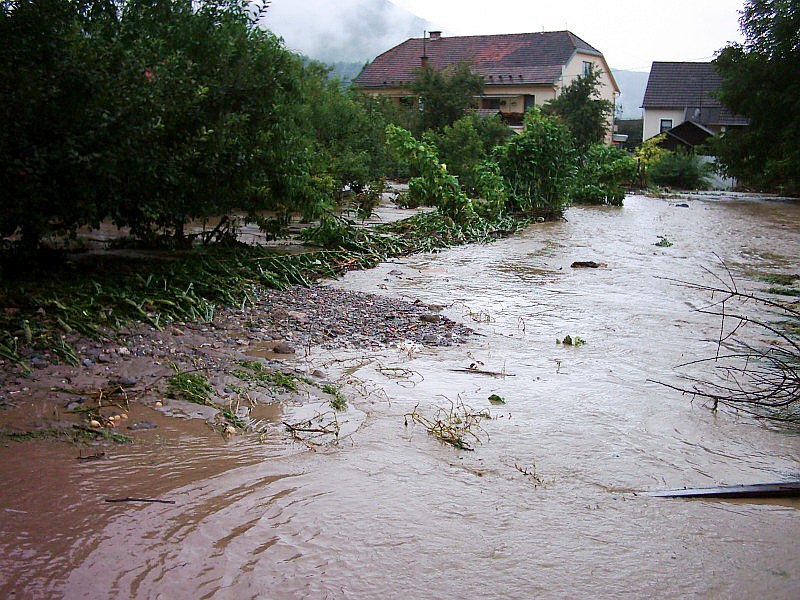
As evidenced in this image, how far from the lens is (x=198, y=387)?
565 centimetres

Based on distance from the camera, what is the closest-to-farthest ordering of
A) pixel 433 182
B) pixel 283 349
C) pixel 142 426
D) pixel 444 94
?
pixel 142 426 → pixel 283 349 → pixel 433 182 → pixel 444 94

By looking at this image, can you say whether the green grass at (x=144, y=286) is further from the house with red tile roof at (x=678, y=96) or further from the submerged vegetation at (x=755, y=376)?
the house with red tile roof at (x=678, y=96)

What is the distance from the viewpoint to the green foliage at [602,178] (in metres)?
25.7

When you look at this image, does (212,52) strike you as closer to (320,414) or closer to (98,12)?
(98,12)

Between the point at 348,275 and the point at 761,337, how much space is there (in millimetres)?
5361

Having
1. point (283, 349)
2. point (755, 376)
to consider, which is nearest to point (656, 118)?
point (755, 376)

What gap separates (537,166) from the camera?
1988 cm

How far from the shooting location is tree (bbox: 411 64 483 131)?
38938 mm

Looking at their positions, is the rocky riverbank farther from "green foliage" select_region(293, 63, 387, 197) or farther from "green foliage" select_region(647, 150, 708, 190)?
"green foliage" select_region(647, 150, 708, 190)

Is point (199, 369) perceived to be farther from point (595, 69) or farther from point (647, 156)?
point (595, 69)

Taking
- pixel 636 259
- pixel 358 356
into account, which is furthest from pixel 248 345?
pixel 636 259

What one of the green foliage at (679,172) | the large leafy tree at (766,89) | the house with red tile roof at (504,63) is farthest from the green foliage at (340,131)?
the house with red tile roof at (504,63)

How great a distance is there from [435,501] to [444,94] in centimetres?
3690

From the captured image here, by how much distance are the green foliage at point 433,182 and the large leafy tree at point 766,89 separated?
57.7 ft
